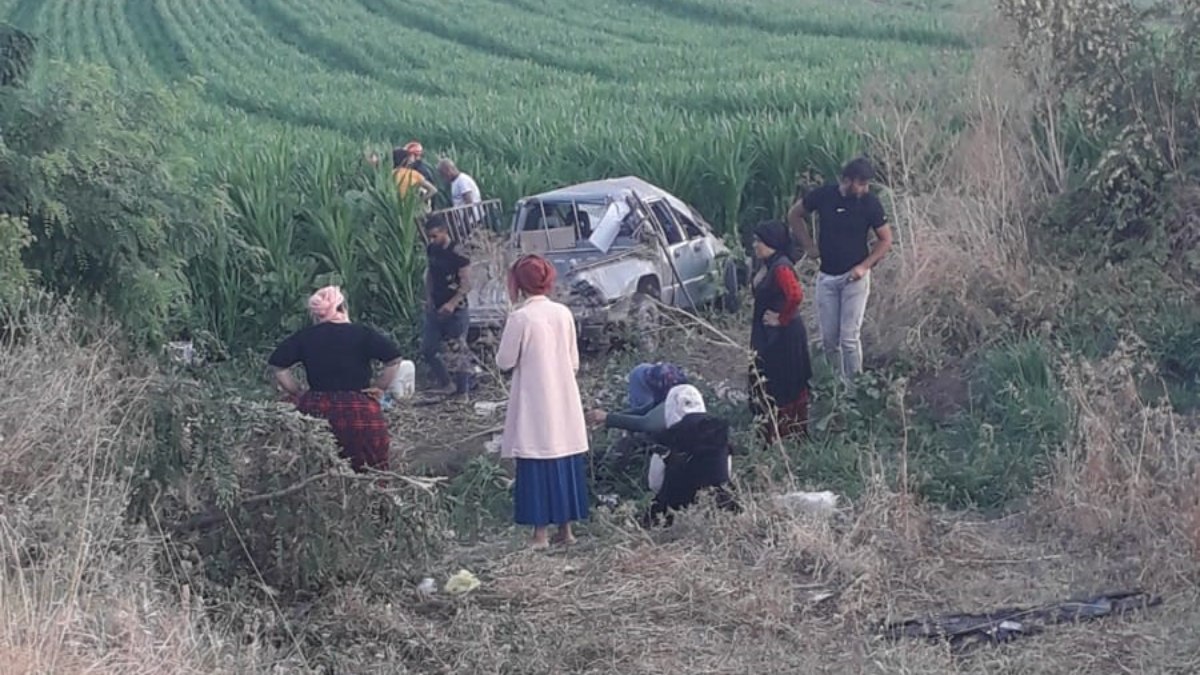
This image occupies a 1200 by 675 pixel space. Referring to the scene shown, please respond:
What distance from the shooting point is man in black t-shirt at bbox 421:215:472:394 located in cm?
1171

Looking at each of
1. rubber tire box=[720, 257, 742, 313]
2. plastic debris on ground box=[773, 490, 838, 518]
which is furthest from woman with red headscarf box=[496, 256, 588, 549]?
rubber tire box=[720, 257, 742, 313]

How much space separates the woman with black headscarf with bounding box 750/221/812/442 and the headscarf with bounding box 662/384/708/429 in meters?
1.02

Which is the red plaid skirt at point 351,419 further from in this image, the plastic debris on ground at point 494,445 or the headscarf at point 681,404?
the plastic debris on ground at point 494,445

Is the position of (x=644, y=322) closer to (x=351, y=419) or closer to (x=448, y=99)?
(x=351, y=419)

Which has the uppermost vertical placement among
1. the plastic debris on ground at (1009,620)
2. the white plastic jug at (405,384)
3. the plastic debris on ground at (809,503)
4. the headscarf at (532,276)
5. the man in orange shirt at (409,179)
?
the headscarf at (532,276)

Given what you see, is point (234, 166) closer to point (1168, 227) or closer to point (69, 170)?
point (69, 170)

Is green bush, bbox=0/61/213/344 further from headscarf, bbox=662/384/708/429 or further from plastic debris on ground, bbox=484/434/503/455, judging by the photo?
headscarf, bbox=662/384/708/429

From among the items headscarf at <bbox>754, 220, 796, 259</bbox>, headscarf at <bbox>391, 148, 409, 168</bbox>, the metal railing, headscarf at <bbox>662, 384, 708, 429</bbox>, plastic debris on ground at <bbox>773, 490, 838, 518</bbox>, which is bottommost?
plastic debris on ground at <bbox>773, 490, 838, 518</bbox>

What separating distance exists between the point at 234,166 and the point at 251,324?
5.88 feet

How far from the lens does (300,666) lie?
664cm

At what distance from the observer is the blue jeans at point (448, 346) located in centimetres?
1198

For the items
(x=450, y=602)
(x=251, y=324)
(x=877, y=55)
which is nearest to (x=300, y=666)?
(x=450, y=602)

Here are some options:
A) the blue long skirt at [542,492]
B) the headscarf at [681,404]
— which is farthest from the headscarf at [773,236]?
the blue long skirt at [542,492]

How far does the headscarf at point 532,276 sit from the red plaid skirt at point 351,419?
1.03m
